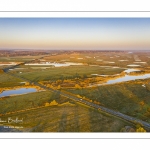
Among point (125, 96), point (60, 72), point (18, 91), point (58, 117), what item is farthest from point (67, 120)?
point (60, 72)

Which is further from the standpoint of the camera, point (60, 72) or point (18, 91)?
point (60, 72)

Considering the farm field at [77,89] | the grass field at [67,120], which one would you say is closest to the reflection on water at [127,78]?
the farm field at [77,89]

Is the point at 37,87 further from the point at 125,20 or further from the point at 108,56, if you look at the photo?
the point at 125,20

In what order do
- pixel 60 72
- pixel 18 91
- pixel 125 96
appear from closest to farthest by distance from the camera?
pixel 125 96 < pixel 18 91 < pixel 60 72

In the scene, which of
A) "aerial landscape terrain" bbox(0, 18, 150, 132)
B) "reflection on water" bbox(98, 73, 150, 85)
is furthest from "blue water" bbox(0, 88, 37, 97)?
"reflection on water" bbox(98, 73, 150, 85)

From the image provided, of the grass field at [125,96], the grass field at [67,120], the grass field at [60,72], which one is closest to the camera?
the grass field at [67,120]

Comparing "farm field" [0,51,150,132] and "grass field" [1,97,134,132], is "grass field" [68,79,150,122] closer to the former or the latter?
"farm field" [0,51,150,132]

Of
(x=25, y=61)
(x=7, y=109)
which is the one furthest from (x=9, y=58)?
(x=7, y=109)

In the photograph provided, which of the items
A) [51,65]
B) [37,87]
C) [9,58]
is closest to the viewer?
[37,87]

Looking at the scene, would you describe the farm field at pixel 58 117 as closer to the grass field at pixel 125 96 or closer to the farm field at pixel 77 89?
the farm field at pixel 77 89

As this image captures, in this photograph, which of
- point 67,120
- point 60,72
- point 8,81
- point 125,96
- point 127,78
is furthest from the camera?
point 127,78

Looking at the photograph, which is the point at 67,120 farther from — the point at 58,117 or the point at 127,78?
the point at 127,78
